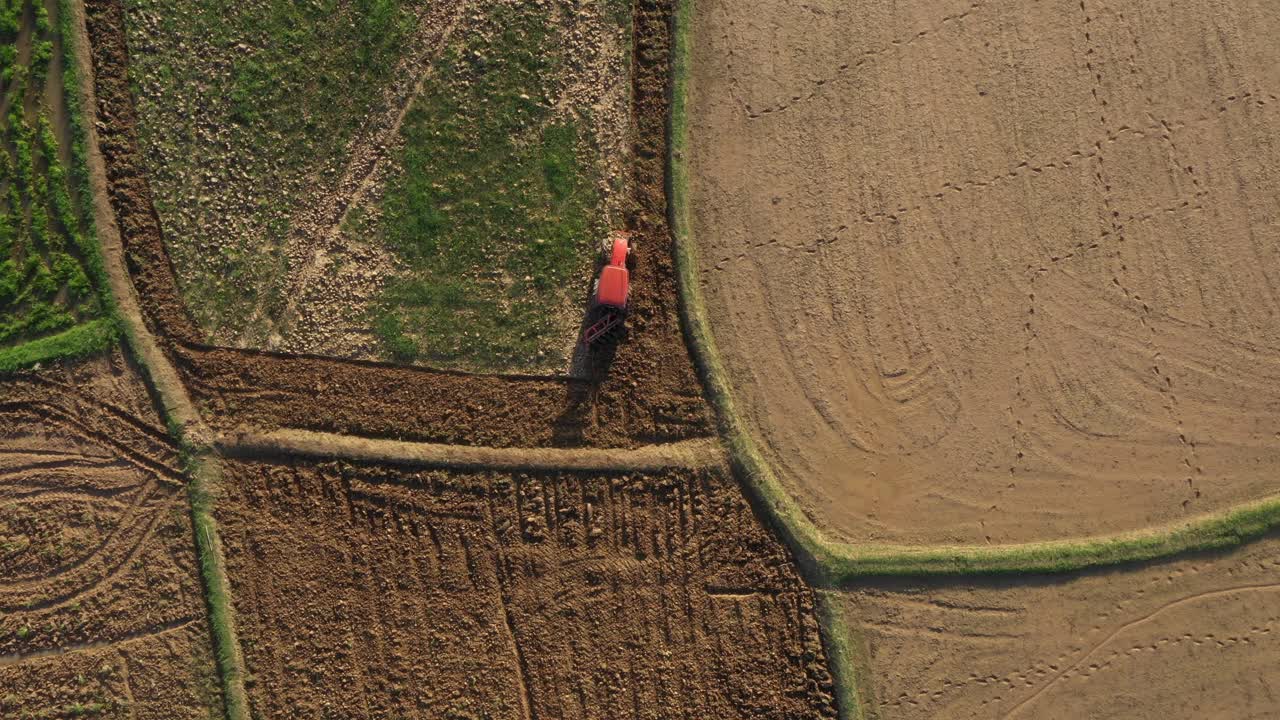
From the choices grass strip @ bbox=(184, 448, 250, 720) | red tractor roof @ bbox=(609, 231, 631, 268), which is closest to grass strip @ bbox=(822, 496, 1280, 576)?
red tractor roof @ bbox=(609, 231, 631, 268)

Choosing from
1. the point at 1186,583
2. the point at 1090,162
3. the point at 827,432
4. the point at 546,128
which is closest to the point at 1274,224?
the point at 1090,162

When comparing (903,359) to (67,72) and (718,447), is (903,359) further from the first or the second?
(67,72)

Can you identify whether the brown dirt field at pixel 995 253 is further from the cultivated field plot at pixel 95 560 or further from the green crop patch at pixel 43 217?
the green crop patch at pixel 43 217

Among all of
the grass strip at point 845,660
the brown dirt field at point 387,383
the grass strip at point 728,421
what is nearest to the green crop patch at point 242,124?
the brown dirt field at point 387,383

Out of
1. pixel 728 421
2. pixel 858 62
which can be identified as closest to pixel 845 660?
pixel 728 421

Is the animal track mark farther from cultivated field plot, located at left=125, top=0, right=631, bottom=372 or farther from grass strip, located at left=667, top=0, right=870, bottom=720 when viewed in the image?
cultivated field plot, located at left=125, top=0, right=631, bottom=372

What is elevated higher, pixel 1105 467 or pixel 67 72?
pixel 67 72
